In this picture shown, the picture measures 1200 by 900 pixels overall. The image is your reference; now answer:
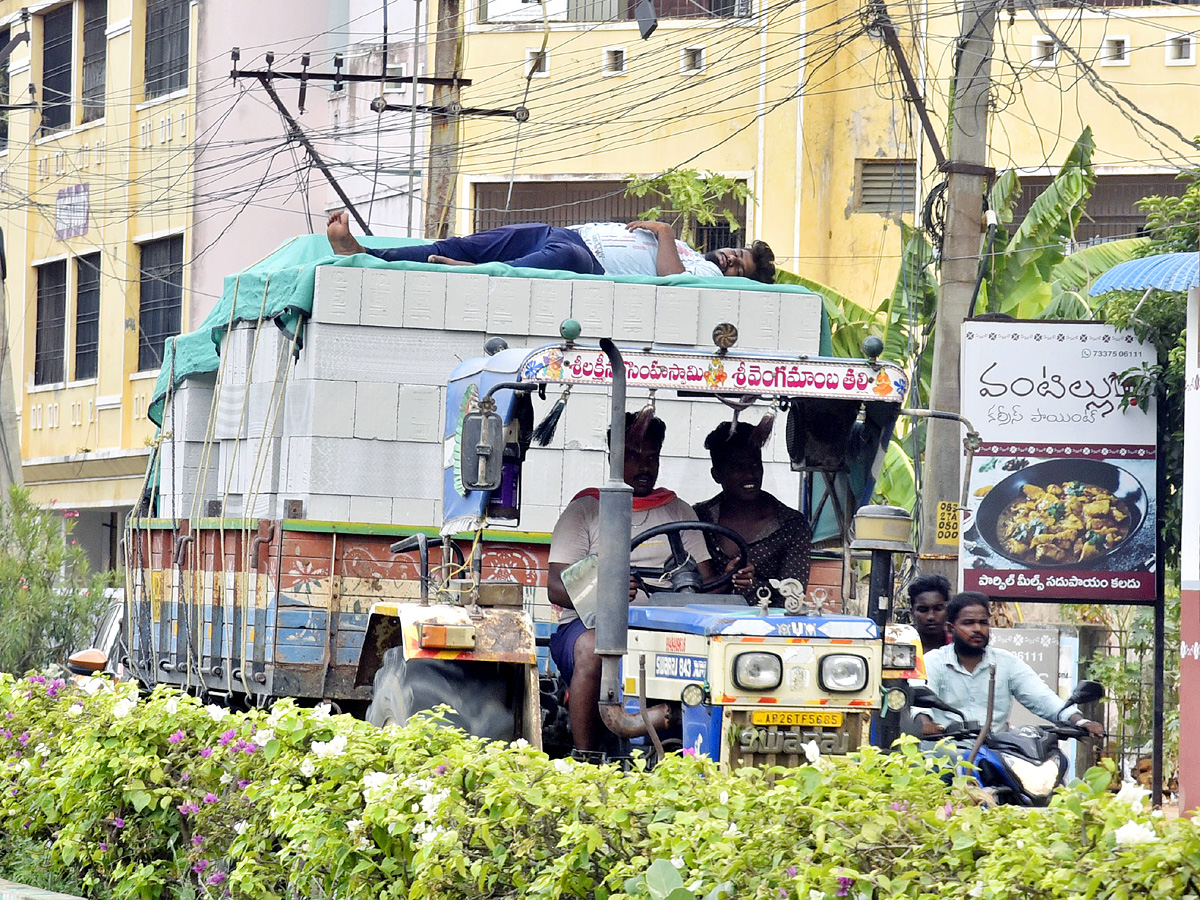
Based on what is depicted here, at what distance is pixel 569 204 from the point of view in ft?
87.3

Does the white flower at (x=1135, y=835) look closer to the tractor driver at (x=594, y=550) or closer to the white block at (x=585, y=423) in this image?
the tractor driver at (x=594, y=550)

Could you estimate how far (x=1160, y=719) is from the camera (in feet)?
37.4

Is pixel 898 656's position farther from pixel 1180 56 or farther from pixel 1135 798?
pixel 1180 56

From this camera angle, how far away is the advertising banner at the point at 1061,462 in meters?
11.4

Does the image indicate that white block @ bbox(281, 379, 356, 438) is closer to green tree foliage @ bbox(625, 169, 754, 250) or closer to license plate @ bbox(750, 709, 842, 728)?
license plate @ bbox(750, 709, 842, 728)

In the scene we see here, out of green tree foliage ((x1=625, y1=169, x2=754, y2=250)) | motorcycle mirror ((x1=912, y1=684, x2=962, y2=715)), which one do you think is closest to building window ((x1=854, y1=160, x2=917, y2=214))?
green tree foliage ((x1=625, y1=169, x2=754, y2=250))

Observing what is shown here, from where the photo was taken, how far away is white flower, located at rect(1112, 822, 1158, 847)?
3.89 meters

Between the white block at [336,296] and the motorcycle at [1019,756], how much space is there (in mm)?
3898

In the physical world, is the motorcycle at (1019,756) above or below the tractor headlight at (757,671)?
below

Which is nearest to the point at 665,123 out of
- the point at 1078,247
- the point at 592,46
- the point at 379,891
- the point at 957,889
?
the point at 592,46

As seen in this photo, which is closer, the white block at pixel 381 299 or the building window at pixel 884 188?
the white block at pixel 381 299

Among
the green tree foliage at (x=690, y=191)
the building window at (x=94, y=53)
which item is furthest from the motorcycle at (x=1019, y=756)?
the building window at (x=94, y=53)

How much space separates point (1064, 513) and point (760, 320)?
2.42m

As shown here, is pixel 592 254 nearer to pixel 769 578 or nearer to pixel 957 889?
pixel 769 578
